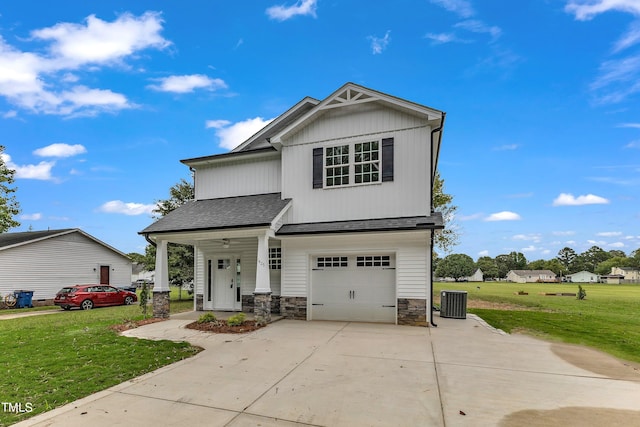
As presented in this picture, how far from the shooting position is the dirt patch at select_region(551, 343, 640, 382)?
581 cm

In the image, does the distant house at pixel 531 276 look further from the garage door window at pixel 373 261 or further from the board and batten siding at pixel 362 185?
the board and batten siding at pixel 362 185

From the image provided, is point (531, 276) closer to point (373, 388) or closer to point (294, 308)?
point (294, 308)

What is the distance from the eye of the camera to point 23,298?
736 inches

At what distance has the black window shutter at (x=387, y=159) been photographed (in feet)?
35.1

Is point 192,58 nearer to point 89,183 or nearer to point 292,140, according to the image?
point 292,140

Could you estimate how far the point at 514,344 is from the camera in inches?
313

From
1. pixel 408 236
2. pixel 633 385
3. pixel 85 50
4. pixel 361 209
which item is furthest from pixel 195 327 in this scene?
pixel 85 50

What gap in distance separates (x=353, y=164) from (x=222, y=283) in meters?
7.55

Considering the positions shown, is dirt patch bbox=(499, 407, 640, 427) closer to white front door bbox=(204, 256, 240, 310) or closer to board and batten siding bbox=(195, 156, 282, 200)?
board and batten siding bbox=(195, 156, 282, 200)

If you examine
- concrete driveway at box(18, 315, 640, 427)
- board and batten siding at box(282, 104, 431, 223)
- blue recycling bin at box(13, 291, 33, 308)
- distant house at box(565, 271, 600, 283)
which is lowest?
distant house at box(565, 271, 600, 283)

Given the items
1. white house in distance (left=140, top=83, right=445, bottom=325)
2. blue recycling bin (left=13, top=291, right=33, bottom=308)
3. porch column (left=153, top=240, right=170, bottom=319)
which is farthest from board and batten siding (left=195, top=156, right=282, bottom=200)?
blue recycling bin (left=13, top=291, right=33, bottom=308)

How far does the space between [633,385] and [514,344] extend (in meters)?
2.81

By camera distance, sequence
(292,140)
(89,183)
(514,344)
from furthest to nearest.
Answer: (89,183) < (292,140) < (514,344)

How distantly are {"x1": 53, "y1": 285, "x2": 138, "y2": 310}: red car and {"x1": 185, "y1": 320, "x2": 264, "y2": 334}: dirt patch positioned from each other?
11577mm
